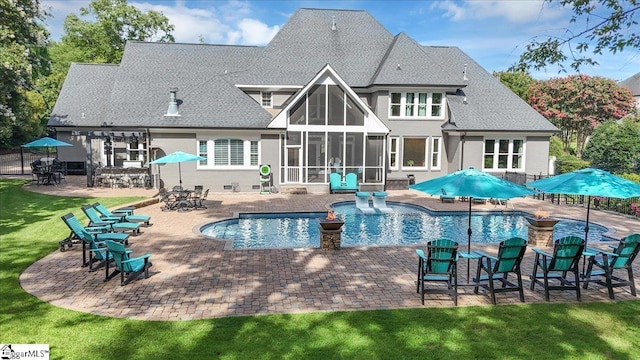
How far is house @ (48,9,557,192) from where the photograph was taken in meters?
26.1

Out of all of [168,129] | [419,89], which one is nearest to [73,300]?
[168,129]

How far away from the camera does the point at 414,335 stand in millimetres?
7648

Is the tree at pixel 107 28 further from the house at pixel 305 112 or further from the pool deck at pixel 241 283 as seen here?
the pool deck at pixel 241 283

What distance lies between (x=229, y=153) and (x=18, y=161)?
1132 inches

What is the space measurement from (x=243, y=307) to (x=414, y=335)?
11.1ft

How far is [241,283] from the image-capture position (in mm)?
10320

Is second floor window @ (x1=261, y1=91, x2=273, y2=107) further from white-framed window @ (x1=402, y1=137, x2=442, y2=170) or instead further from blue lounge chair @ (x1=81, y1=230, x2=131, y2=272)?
blue lounge chair @ (x1=81, y1=230, x2=131, y2=272)

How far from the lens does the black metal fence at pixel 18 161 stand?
109 ft

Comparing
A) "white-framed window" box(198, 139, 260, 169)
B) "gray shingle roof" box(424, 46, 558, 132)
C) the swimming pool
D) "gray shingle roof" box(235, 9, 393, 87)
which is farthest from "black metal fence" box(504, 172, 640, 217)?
"white-framed window" box(198, 139, 260, 169)

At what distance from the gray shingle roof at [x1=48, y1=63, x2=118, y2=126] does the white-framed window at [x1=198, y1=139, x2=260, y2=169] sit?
992cm

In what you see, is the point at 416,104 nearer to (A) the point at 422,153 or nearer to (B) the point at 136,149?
(A) the point at 422,153

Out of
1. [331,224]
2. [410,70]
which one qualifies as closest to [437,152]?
[410,70]

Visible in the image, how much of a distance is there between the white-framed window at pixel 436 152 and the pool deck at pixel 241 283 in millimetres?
16679

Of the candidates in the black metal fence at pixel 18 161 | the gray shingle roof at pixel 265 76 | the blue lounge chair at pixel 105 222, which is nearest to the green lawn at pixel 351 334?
the blue lounge chair at pixel 105 222
